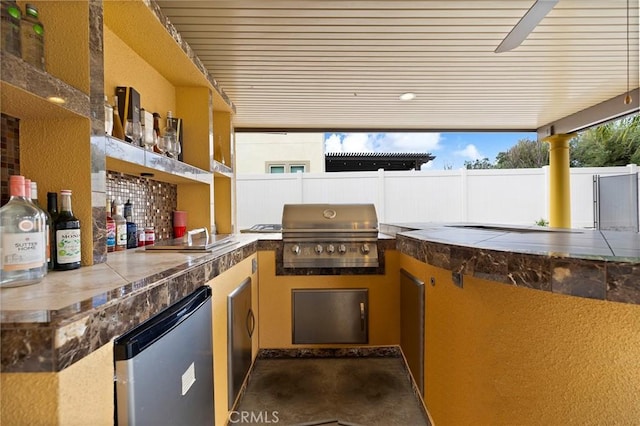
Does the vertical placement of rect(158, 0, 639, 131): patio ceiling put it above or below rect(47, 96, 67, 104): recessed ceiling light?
Result: above

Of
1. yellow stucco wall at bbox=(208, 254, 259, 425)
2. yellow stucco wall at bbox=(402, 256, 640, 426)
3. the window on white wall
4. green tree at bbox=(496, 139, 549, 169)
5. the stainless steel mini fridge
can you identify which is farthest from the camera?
green tree at bbox=(496, 139, 549, 169)

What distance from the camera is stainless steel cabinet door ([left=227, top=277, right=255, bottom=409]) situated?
4.99 ft

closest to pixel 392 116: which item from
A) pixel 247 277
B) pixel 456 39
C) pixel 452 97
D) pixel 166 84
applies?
pixel 452 97

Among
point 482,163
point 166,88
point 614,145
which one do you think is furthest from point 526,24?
point 482,163

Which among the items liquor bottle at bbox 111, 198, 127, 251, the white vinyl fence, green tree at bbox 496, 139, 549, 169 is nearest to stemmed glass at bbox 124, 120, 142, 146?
liquor bottle at bbox 111, 198, 127, 251

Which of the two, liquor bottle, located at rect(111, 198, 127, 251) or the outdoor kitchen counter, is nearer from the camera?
the outdoor kitchen counter

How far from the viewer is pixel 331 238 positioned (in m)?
2.27

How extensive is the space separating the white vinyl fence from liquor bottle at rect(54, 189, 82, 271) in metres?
4.74

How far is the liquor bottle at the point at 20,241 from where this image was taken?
2.58 feet

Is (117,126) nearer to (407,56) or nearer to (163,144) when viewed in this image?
(163,144)

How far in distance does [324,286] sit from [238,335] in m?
0.80

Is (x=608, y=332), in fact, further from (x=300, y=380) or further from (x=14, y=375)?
(x=300, y=380)

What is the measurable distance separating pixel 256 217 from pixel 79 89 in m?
4.82

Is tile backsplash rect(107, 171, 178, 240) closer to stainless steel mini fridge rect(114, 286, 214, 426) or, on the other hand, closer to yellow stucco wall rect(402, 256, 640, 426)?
stainless steel mini fridge rect(114, 286, 214, 426)
